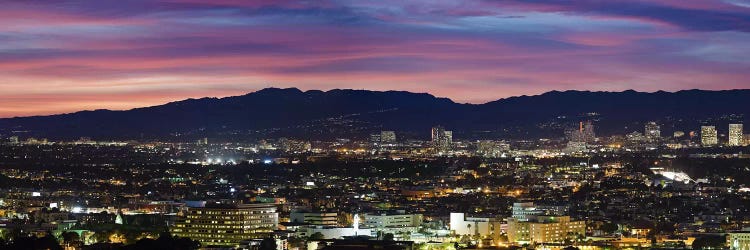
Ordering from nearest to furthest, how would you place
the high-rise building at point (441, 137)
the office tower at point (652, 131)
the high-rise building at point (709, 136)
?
the high-rise building at point (709, 136)
the office tower at point (652, 131)
the high-rise building at point (441, 137)

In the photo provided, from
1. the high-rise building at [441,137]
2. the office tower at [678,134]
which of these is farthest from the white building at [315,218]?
the office tower at [678,134]

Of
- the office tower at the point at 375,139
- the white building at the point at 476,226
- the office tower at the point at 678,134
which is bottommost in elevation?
the white building at the point at 476,226

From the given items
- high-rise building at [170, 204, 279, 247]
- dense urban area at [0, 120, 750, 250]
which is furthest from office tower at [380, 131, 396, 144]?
high-rise building at [170, 204, 279, 247]

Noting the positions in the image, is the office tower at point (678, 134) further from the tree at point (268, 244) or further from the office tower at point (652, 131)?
the tree at point (268, 244)

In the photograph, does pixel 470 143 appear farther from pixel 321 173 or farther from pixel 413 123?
pixel 321 173

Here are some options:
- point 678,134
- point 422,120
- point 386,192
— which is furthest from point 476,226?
point 422,120

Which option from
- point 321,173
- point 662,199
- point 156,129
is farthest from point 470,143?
point 662,199

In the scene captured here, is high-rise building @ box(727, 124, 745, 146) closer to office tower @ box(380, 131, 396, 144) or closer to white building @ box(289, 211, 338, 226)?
office tower @ box(380, 131, 396, 144)
